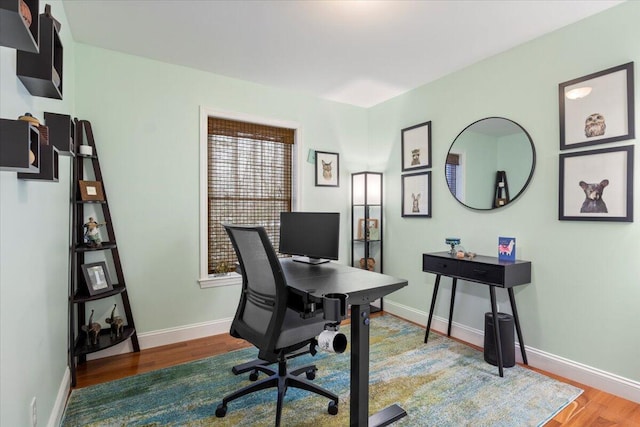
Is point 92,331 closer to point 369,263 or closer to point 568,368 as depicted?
point 369,263

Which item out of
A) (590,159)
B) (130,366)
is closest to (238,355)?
(130,366)

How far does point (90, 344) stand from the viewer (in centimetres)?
251

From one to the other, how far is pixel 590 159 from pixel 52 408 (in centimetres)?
365

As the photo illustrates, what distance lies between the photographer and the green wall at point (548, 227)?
2.17 meters

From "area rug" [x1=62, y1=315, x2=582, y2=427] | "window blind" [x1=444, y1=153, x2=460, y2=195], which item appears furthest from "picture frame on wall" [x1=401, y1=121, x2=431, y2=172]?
"area rug" [x1=62, y1=315, x2=582, y2=427]

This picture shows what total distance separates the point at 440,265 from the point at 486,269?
454mm

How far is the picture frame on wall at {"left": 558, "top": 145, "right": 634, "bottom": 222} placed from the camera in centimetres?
212

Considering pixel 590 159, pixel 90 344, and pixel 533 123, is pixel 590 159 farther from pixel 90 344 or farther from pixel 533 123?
pixel 90 344

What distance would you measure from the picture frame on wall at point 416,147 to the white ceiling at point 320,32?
0.57 meters

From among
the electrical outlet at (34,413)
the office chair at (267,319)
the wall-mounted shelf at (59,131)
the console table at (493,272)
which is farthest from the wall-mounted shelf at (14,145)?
the console table at (493,272)

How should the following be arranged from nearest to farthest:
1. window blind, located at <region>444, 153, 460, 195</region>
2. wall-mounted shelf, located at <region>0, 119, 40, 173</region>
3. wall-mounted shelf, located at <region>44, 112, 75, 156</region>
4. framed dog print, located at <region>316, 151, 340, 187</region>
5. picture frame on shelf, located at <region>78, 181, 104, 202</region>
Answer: wall-mounted shelf, located at <region>0, 119, 40, 173</region>
wall-mounted shelf, located at <region>44, 112, 75, 156</region>
picture frame on shelf, located at <region>78, 181, 104, 202</region>
window blind, located at <region>444, 153, 460, 195</region>
framed dog print, located at <region>316, 151, 340, 187</region>

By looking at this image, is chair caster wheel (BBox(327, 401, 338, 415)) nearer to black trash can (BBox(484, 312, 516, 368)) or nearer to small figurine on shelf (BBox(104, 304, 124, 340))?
black trash can (BBox(484, 312, 516, 368))

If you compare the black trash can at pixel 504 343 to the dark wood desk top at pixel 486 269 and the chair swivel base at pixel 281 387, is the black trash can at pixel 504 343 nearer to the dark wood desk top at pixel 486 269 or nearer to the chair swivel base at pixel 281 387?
the dark wood desk top at pixel 486 269

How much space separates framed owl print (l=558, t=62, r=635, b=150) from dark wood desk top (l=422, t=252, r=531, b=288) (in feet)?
3.13
